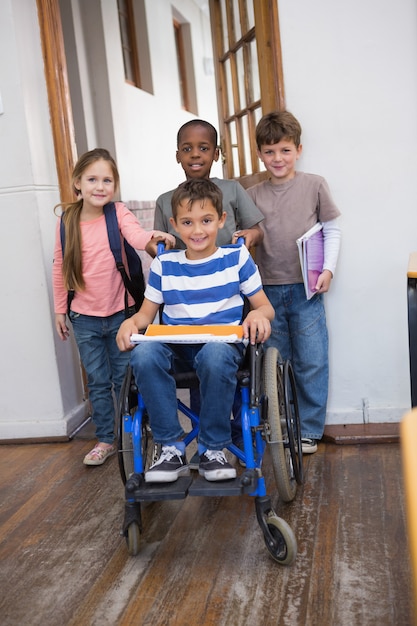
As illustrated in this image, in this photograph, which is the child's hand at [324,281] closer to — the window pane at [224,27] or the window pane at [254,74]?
the window pane at [254,74]

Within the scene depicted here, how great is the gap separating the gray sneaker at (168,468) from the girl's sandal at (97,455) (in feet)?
2.59

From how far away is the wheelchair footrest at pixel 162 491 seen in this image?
180 cm

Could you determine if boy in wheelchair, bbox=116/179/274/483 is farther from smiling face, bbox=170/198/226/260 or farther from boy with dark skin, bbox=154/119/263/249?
boy with dark skin, bbox=154/119/263/249

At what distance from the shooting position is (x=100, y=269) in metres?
2.61

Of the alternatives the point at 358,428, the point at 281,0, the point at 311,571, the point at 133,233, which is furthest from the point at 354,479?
the point at 281,0

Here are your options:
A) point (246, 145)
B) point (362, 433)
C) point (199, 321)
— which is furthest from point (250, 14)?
point (362, 433)

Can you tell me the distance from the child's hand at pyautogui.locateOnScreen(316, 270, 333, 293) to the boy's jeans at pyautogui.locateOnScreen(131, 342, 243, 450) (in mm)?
658

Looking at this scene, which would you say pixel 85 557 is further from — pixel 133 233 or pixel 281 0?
pixel 281 0

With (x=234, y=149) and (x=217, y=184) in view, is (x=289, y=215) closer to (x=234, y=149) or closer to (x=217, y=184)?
(x=217, y=184)

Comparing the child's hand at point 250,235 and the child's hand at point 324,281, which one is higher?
the child's hand at point 250,235

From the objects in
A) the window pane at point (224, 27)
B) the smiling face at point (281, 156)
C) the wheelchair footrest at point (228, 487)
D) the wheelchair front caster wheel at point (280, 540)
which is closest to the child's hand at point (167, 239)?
the smiling face at point (281, 156)

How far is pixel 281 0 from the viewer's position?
8.32 feet

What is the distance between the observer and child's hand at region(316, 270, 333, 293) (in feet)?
8.20

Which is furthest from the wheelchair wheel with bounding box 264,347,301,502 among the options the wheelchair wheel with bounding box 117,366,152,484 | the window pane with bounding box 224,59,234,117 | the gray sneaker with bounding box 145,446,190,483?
the window pane with bounding box 224,59,234,117
